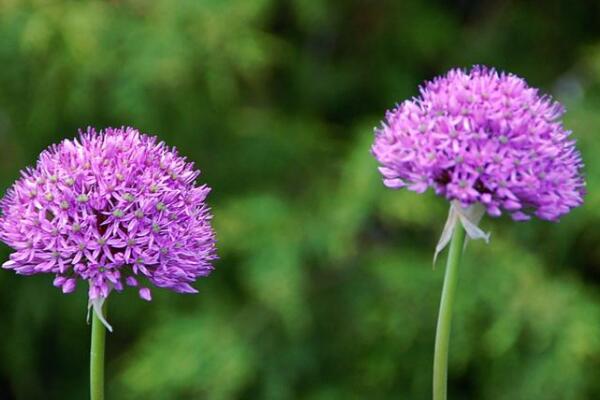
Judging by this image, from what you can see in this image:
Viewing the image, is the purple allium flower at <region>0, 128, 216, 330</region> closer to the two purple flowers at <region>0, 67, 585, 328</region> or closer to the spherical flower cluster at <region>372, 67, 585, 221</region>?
the two purple flowers at <region>0, 67, 585, 328</region>

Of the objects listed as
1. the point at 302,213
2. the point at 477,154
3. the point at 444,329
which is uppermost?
the point at 302,213

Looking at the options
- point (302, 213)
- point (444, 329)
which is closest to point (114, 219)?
point (444, 329)

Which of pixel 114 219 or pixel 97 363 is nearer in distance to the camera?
pixel 97 363

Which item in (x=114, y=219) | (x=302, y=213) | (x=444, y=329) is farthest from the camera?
(x=302, y=213)

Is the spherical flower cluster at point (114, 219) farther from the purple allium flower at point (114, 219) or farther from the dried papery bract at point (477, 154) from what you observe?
the dried papery bract at point (477, 154)

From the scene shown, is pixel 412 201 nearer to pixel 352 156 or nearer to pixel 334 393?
pixel 352 156

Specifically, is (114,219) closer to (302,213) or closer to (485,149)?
(485,149)

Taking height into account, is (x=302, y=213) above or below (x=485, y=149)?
above

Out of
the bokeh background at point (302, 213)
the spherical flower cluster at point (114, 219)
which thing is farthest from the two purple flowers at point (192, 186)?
the bokeh background at point (302, 213)
